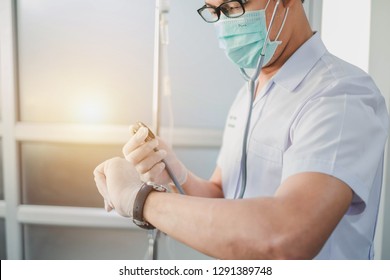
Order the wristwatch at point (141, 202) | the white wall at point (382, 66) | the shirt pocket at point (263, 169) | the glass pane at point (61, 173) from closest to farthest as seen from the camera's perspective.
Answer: the wristwatch at point (141, 202) < the shirt pocket at point (263, 169) < the white wall at point (382, 66) < the glass pane at point (61, 173)

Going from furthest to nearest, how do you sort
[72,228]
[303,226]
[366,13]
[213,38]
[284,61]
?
1. [72,228]
2. [213,38]
3. [366,13]
4. [284,61]
5. [303,226]

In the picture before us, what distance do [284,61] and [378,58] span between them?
320 millimetres

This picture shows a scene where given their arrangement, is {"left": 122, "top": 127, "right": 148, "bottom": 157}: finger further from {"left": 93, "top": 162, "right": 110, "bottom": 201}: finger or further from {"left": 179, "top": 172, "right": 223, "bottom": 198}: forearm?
{"left": 179, "top": 172, "right": 223, "bottom": 198}: forearm

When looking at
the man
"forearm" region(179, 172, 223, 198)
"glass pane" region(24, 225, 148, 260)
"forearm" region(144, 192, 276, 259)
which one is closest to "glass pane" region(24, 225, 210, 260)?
"glass pane" region(24, 225, 148, 260)

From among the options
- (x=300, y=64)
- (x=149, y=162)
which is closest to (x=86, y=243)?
(x=149, y=162)

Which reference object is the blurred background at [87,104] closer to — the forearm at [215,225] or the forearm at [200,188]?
the forearm at [200,188]

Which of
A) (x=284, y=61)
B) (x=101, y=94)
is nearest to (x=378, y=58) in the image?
(x=284, y=61)

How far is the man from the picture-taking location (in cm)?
55

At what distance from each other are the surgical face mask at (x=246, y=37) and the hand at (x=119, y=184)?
14.8 inches

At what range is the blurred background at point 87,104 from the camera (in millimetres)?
1165

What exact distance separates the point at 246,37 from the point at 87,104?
0.68m

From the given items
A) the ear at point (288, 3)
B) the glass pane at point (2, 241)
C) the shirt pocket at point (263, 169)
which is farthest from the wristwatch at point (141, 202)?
the glass pane at point (2, 241)

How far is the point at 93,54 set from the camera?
1190mm
